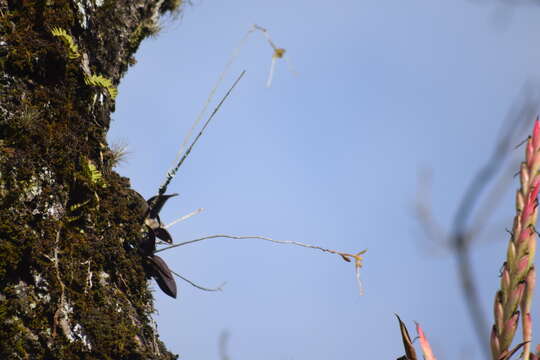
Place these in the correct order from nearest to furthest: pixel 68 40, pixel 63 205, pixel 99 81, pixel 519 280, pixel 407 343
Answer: pixel 519 280 < pixel 407 343 < pixel 63 205 < pixel 68 40 < pixel 99 81

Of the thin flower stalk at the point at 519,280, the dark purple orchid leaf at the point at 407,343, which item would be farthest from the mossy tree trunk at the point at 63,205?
the thin flower stalk at the point at 519,280

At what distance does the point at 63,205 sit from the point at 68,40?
0.71 m

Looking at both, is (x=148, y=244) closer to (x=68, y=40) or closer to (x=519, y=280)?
(x=68, y=40)

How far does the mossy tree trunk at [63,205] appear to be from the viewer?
6.47 ft

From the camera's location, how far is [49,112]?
2.30m

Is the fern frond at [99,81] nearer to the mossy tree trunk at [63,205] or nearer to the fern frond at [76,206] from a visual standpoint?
the mossy tree trunk at [63,205]

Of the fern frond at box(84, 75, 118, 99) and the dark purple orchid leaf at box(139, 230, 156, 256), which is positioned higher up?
the fern frond at box(84, 75, 118, 99)

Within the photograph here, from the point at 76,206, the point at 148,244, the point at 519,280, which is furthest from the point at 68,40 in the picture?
the point at 519,280

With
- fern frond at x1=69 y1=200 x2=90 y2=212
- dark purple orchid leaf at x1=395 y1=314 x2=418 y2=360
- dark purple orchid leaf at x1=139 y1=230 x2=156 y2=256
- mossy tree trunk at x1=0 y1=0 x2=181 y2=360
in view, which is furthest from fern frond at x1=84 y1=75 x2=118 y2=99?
dark purple orchid leaf at x1=395 y1=314 x2=418 y2=360

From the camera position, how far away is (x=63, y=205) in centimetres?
223

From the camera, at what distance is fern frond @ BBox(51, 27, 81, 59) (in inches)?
95.0

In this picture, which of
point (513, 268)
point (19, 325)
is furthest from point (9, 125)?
point (513, 268)

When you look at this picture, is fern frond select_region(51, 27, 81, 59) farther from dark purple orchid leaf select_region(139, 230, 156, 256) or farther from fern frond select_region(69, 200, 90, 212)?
dark purple orchid leaf select_region(139, 230, 156, 256)

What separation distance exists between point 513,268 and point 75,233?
1787 mm
